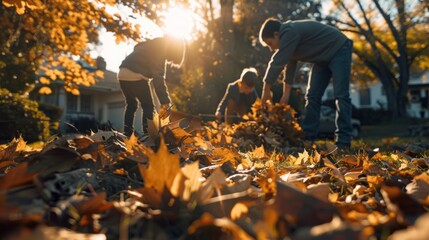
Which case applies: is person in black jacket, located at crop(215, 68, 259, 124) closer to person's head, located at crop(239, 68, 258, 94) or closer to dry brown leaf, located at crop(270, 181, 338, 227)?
person's head, located at crop(239, 68, 258, 94)

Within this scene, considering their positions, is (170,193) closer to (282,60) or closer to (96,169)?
(96,169)

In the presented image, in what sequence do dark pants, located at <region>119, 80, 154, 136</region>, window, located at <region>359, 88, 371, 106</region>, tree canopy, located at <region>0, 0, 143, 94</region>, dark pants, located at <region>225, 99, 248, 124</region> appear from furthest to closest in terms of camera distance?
window, located at <region>359, 88, 371, 106</region> → dark pants, located at <region>225, 99, 248, 124</region> → dark pants, located at <region>119, 80, 154, 136</region> → tree canopy, located at <region>0, 0, 143, 94</region>

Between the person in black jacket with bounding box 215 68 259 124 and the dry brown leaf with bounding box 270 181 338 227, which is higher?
the person in black jacket with bounding box 215 68 259 124

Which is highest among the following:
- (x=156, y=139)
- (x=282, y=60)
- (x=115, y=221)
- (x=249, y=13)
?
(x=249, y=13)

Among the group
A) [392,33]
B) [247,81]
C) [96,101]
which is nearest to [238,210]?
[247,81]

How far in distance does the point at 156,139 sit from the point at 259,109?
3808 millimetres

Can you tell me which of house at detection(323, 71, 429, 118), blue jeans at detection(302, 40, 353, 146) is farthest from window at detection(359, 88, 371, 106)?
blue jeans at detection(302, 40, 353, 146)

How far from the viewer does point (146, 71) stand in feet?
19.0

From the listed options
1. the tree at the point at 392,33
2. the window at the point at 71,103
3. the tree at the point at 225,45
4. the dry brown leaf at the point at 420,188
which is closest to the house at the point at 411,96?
the tree at the point at 392,33

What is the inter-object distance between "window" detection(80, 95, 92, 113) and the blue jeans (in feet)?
96.4

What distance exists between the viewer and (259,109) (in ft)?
18.4

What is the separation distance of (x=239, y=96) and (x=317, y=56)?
2.55m

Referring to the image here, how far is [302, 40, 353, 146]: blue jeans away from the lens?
495cm

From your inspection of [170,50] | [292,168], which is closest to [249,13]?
[170,50]
